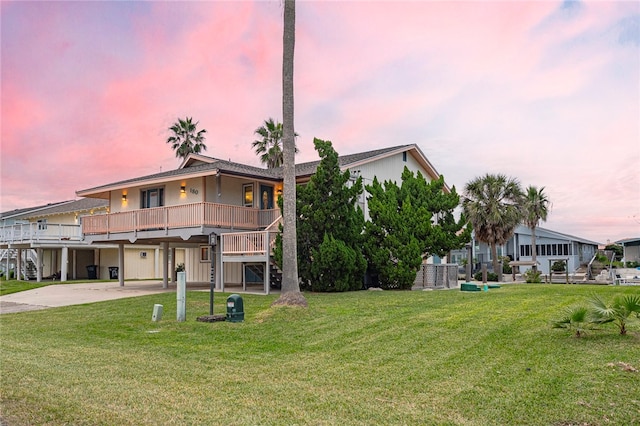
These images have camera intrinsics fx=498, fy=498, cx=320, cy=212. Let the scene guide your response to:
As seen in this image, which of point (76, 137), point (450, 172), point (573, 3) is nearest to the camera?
A: point (573, 3)

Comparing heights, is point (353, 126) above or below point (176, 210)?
above

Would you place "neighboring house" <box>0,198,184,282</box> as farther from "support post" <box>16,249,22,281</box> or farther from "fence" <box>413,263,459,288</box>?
"fence" <box>413,263,459,288</box>

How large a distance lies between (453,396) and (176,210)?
1684 cm

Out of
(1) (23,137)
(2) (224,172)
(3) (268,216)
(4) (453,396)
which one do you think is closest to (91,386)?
(4) (453,396)

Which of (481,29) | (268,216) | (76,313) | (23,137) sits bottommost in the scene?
(76,313)

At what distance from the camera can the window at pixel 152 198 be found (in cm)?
2377

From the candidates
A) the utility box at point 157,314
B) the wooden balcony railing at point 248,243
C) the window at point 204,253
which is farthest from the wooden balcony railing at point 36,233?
the utility box at point 157,314

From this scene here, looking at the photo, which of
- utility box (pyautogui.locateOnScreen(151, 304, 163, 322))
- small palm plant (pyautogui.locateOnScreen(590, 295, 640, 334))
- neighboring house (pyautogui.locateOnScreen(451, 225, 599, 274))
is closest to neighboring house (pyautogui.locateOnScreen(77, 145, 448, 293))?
utility box (pyautogui.locateOnScreen(151, 304, 163, 322))

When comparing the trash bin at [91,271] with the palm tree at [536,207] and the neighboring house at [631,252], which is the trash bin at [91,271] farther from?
the neighboring house at [631,252]

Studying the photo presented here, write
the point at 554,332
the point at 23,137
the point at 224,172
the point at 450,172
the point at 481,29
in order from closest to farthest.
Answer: the point at 554,332
the point at 481,29
the point at 224,172
the point at 23,137
the point at 450,172

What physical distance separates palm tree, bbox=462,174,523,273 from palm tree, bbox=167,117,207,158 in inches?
883

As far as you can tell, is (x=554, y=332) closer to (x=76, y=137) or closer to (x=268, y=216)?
(x=268, y=216)

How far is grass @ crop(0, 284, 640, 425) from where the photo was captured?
A: 508 cm

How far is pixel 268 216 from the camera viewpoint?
71.8ft
